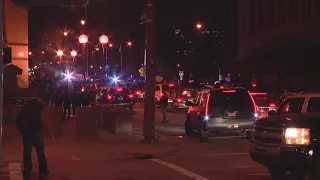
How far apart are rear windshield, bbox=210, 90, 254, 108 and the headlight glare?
995 cm

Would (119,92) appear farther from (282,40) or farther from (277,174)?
(282,40)

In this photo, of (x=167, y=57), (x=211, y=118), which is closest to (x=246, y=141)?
(x=211, y=118)

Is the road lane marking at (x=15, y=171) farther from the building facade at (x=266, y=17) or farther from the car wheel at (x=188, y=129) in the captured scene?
the building facade at (x=266, y=17)

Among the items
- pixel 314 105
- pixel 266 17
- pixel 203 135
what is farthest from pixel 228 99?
pixel 266 17

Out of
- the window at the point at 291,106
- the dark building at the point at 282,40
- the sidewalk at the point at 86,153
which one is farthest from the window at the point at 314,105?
the dark building at the point at 282,40

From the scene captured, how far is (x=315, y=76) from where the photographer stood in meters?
49.8

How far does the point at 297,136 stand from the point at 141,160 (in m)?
6.20

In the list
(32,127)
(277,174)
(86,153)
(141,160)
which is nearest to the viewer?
(277,174)

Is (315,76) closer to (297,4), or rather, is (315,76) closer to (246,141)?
(297,4)

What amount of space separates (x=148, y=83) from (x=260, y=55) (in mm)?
39514

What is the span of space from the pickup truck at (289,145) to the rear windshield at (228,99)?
8.67m

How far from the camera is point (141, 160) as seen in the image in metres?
15.2

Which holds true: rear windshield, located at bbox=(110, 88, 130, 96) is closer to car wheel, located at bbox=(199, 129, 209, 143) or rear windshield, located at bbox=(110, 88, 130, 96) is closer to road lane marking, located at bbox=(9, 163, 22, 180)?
car wheel, located at bbox=(199, 129, 209, 143)

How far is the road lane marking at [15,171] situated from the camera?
11831mm
